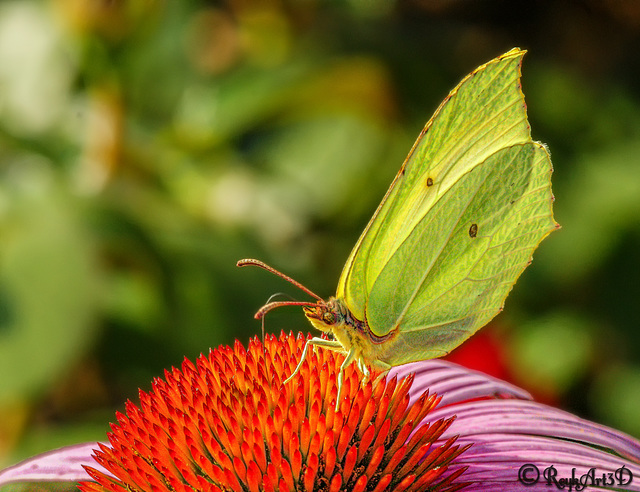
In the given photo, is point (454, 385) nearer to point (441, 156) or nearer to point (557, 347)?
point (441, 156)

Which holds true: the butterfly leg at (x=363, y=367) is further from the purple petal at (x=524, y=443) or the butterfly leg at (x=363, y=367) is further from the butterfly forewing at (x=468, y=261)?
the purple petal at (x=524, y=443)

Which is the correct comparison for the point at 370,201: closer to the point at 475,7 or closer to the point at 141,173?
the point at 141,173

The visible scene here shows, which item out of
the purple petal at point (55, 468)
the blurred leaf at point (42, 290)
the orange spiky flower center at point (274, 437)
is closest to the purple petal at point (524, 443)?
the orange spiky flower center at point (274, 437)

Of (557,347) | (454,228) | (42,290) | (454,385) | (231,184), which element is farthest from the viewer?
(231,184)

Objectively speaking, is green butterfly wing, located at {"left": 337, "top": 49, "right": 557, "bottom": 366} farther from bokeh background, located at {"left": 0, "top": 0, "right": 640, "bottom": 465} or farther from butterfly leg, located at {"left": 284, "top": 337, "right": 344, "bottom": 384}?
bokeh background, located at {"left": 0, "top": 0, "right": 640, "bottom": 465}

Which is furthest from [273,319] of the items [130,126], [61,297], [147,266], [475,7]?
[475,7]

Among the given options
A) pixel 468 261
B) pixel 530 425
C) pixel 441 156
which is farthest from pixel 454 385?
pixel 441 156

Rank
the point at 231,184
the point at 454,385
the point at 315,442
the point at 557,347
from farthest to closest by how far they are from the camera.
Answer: the point at 231,184 < the point at 557,347 < the point at 454,385 < the point at 315,442
